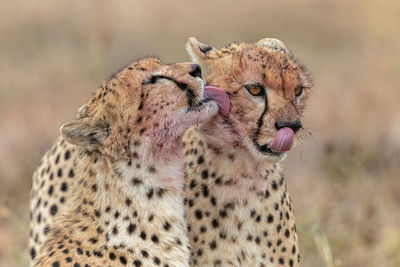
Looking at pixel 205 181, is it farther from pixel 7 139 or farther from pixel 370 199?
pixel 7 139

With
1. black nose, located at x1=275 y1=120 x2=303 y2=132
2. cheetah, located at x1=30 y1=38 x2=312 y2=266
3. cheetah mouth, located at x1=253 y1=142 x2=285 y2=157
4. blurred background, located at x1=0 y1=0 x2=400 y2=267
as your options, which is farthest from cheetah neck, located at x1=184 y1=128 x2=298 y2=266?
blurred background, located at x1=0 y1=0 x2=400 y2=267

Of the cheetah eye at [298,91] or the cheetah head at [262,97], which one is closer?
the cheetah head at [262,97]

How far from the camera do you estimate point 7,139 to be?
678cm

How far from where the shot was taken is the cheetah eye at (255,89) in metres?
3.43

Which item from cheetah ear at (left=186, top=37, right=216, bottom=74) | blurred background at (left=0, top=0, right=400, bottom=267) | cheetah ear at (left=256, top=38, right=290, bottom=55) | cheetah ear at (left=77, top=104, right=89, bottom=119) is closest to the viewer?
cheetah ear at (left=77, top=104, right=89, bottom=119)

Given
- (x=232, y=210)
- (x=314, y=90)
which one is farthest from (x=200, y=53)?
(x=314, y=90)

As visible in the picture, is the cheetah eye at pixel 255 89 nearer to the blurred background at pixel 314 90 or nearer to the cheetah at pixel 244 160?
the cheetah at pixel 244 160

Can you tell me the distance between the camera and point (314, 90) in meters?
7.17

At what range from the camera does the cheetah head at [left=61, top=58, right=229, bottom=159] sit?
342 cm

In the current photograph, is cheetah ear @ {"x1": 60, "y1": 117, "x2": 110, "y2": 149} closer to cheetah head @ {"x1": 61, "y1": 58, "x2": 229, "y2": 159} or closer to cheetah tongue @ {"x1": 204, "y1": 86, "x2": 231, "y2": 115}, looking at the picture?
cheetah head @ {"x1": 61, "y1": 58, "x2": 229, "y2": 159}

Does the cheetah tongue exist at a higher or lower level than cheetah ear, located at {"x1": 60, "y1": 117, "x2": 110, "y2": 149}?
higher

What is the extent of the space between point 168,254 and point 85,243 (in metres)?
0.32

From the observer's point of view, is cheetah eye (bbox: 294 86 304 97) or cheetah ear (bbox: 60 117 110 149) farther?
cheetah eye (bbox: 294 86 304 97)

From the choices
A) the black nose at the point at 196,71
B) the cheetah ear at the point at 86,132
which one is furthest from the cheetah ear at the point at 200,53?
the cheetah ear at the point at 86,132
